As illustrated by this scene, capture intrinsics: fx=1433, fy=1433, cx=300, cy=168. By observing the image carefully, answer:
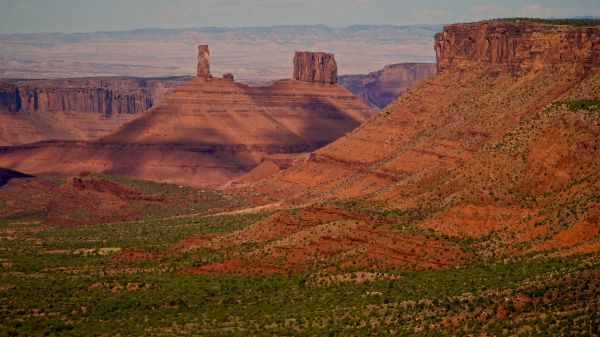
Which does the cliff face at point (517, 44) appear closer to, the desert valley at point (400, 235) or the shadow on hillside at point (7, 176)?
the desert valley at point (400, 235)

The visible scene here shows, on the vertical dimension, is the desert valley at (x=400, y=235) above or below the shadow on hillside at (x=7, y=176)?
above


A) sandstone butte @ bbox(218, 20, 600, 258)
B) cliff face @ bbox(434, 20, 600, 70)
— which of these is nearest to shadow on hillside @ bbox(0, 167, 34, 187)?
sandstone butte @ bbox(218, 20, 600, 258)

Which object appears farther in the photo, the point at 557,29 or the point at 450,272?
the point at 557,29

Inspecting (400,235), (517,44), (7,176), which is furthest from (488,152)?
(7,176)

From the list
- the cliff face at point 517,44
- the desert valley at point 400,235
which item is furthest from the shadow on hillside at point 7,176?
the cliff face at point 517,44

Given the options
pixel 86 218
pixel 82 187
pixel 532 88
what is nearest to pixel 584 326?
pixel 532 88

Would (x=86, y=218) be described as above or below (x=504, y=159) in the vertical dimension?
below

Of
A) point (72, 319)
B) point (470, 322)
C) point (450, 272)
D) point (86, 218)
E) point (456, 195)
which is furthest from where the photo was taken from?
point (86, 218)

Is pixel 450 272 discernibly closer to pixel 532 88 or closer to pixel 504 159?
pixel 504 159
